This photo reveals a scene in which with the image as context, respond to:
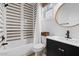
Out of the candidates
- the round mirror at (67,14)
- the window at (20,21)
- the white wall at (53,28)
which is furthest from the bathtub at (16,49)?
the round mirror at (67,14)

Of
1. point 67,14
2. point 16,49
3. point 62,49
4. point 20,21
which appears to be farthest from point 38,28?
point 62,49

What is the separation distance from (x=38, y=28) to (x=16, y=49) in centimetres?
91

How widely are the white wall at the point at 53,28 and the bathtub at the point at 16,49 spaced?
791 mm

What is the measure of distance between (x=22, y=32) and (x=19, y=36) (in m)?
0.15

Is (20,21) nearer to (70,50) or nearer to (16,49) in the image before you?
(16,49)

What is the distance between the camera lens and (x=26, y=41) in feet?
8.72

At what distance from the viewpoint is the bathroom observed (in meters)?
1.70

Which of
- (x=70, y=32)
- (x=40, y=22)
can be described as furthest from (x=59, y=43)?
(x=40, y=22)

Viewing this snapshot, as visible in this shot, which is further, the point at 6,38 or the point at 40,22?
the point at 40,22

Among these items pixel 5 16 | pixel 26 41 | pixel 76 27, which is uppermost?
pixel 5 16

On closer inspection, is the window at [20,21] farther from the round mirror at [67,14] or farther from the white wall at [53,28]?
the round mirror at [67,14]

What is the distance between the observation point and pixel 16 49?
2.15 m

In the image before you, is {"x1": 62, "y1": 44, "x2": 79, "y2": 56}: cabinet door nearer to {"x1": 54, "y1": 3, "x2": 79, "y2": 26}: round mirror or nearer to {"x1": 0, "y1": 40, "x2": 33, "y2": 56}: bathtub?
{"x1": 54, "y1": 3, "x2": 79, "y2": 26}: round mirror

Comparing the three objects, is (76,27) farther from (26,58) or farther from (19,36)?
(19,36)
